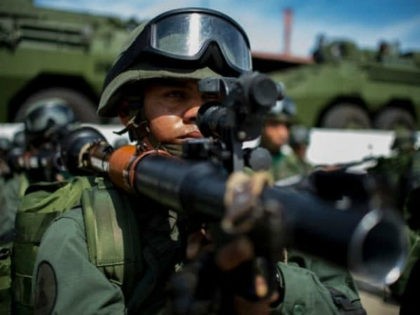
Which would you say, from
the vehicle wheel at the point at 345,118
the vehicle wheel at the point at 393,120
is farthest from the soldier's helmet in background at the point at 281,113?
the vehicle wheel at the point at 393,120

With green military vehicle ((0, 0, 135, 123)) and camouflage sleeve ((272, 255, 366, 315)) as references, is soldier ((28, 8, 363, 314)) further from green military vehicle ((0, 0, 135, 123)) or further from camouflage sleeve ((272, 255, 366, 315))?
green military vehicle ((0, 0, 135, 123))

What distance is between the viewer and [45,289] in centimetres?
165

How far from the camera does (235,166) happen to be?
1261 mm

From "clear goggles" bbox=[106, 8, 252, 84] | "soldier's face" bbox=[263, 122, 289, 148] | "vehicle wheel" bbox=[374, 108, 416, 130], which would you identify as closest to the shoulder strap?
"clear goggles" bbox=[106, 8, 252, 84]

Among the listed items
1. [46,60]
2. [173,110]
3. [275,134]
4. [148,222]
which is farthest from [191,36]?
[46,60]

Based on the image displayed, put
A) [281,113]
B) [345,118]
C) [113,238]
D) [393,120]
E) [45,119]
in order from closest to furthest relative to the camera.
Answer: [113,238] < [45,119] < [281,113] < [345,118] < [393,120]

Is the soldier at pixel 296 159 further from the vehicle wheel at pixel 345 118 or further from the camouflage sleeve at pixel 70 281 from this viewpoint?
the camouflage sleeve at pixel 70 281

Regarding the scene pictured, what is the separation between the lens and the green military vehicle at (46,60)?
9211 mm

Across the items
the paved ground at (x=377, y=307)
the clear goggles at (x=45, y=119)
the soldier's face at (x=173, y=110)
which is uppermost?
the soldier's face at (x=173, y=110)

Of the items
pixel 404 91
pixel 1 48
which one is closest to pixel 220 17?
pixel 1 48

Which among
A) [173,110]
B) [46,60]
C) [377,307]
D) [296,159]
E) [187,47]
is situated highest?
[46,60]

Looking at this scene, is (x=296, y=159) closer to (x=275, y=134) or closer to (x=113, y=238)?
(x=275, y=134)

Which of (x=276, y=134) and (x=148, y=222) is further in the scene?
(x=276, y=134)

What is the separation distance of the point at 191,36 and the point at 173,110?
0.33 m
